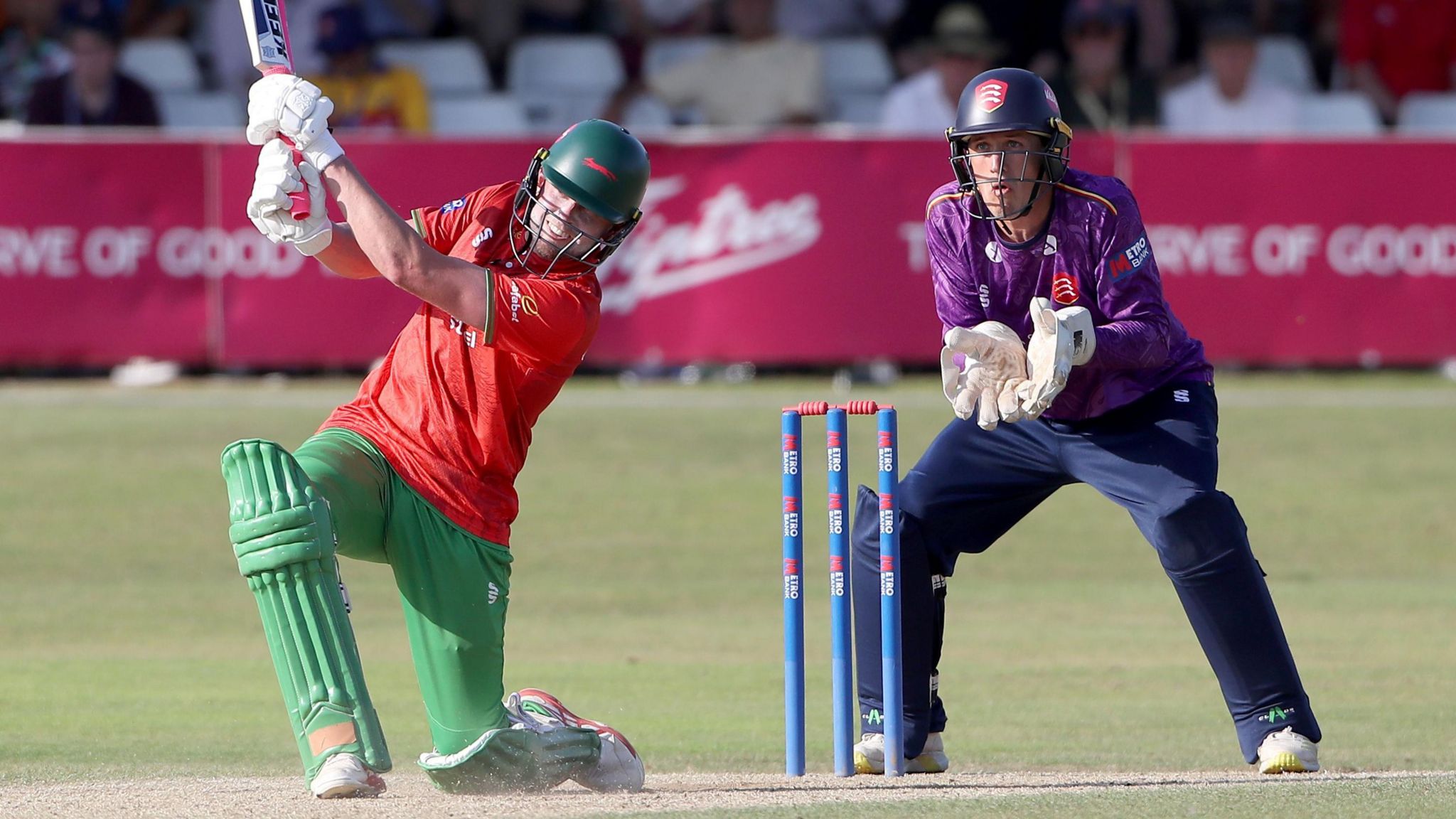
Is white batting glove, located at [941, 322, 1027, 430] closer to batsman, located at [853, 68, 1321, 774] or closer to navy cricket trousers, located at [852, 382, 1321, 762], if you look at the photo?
batsman, located at [853, 68, 1321, 774]

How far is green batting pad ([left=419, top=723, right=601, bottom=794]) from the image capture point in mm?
5191

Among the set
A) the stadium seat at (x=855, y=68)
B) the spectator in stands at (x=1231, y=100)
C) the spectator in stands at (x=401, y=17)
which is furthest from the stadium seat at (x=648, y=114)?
the spectator in stands at (x=1231, y=100)

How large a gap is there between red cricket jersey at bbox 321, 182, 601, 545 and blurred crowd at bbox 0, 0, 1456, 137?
7866 mm

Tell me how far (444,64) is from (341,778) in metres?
10.4

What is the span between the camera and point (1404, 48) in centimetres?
1515

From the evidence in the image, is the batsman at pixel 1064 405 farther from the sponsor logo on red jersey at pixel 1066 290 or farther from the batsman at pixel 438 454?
the batsman at pixel 438 454

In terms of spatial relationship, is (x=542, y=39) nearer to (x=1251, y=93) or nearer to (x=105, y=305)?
(x=105, y=305)

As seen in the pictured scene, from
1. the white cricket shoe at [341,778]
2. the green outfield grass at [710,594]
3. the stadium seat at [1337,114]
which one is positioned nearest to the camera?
the white cricket shoe at [341,778]

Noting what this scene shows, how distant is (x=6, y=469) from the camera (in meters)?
11.0

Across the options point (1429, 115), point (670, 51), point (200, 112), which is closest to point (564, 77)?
point (670, 51)

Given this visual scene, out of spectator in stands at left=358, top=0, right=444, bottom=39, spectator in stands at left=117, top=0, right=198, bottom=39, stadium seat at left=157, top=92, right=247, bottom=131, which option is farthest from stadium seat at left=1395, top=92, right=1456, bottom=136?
spectator in stands at left=117, top=0, right=198, bottom=39

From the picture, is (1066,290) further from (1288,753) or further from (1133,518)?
(1288,753)

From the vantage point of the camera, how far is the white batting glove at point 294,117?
488cm

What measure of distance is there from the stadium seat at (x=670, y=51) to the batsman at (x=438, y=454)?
936 cm
